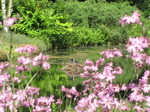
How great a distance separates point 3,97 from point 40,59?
549mm

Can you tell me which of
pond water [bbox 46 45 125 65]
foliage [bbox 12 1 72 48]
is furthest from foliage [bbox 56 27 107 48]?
pond water [bbox 46 45 125 65]

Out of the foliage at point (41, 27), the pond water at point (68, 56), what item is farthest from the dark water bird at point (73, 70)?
the foliage at point (41, 27)

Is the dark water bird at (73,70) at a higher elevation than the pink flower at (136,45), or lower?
lower

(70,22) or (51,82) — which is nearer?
(51,82)

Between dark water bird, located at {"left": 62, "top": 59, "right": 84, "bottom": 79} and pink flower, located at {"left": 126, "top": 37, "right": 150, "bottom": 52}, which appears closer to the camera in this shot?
pink flower, located at {"left": 126, "top": 37, "right": 150, "bottom": 52}

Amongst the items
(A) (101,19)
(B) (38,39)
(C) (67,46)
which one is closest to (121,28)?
(A) (101,19)

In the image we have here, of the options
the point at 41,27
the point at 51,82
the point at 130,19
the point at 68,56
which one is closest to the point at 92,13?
the point at 41,27

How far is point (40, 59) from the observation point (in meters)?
3.21

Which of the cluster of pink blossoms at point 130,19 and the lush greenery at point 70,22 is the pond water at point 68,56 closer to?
the lush greenery at point 70,22

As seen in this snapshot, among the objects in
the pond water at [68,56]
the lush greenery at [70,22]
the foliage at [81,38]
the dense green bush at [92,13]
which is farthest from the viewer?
the dense green bush at [92,13]

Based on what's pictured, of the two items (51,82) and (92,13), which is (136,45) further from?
(92,13)

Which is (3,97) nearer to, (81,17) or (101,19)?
(81,17)

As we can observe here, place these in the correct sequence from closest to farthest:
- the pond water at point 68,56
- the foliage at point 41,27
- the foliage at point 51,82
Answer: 1. the foliage at point 51,82
2. the pond water at point 68,56
3. the foliage at point 41,27

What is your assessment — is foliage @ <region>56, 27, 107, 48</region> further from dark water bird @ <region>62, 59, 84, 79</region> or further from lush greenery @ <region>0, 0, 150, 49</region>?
dark water bird @ <region>62, 59, 84, 79</region>
